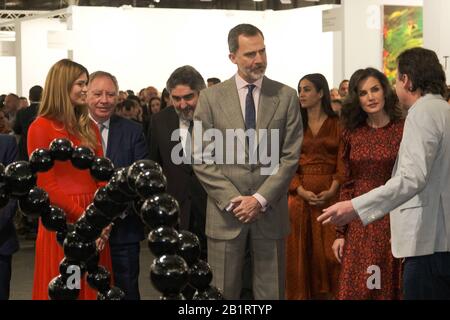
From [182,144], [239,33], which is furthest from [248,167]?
[182,144]

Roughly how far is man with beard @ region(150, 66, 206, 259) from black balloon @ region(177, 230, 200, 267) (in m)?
2.81

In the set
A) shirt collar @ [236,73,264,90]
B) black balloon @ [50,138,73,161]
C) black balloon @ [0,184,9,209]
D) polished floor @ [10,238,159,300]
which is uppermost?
shirt collar @ [236,73,264,90]

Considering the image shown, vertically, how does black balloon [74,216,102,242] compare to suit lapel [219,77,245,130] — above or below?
below

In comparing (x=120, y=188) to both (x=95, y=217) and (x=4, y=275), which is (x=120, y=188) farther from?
(x=4, y=275)

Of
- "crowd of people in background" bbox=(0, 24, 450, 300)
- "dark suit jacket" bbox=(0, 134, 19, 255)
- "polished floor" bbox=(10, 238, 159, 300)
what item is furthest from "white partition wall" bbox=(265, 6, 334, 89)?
"dark suit jacket" bbox=(0, 134, 19, 255)

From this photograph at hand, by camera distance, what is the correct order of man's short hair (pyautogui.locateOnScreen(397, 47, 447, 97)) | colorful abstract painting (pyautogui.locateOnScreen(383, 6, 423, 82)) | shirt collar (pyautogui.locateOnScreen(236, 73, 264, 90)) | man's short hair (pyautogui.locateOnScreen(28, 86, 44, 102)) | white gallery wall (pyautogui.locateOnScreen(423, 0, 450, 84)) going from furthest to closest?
colorful abstract painting (pyautogui.locateOnScreen(383, 6, 423, 82)) → white gallery wall (pyautogui.locateOnScreen(423, 0, 450, 84)) → man's short hair (pyautogui.locateOnScreen(28, 86, 44, 102)) → shirt collar (pyautogui.locateOnScreen(236, 73, 264, 90)) → man's short hair (pyautogui.locateOnScreen(397, 47, 447, 97))

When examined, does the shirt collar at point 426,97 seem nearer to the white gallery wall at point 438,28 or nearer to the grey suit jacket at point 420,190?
the grey suit jacket at point 420,190

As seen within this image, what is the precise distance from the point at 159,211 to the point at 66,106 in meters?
2.45

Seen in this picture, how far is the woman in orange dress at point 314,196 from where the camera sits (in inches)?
223

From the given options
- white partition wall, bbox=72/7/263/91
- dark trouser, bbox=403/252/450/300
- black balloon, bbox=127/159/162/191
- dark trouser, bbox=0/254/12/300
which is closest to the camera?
black balloon, bbox=127/159/162/191

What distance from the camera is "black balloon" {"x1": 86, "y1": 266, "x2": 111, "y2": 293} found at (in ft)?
7.52

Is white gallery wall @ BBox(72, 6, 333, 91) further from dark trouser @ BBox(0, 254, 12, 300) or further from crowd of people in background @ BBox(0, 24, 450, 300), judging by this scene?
dark trouser @ BBox(0, 254, 12, 300)

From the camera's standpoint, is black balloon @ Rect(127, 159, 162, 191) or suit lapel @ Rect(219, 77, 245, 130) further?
suit lapel @ Rect(219, 77, 245, 130)

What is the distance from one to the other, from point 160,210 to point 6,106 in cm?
1118
